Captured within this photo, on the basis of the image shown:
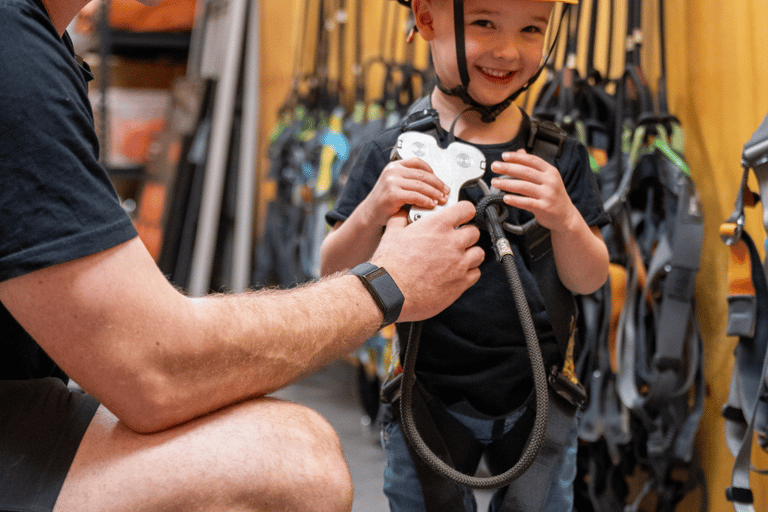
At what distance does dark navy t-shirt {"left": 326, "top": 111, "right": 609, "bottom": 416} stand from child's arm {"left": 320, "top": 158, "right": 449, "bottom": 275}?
14 centimetres

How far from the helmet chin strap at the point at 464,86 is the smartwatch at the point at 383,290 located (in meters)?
0.38

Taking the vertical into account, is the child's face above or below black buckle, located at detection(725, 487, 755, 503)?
above

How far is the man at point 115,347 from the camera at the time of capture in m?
0.71

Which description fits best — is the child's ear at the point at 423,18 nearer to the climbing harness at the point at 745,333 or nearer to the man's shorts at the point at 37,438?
the climbing harness at the point at 745,333

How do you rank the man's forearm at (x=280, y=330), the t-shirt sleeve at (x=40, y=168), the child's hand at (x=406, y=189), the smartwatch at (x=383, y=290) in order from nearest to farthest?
the t-shirt sleeve at (x=40, y=168), the man's forearm at (x=280, y=330), the smartwatch at (x=383, y=290), the child's hand at (x=406, y=189)

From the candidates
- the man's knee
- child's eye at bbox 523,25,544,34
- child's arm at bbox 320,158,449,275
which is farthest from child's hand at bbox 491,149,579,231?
the man's knee

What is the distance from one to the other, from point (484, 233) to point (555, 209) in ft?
0.56

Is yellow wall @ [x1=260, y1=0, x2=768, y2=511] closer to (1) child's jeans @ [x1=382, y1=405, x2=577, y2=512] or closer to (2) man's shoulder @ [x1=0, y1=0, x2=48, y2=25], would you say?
(1) child's jeans @ [x1=382, y1=405, x2=577, y2=512]

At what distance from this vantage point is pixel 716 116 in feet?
5.75

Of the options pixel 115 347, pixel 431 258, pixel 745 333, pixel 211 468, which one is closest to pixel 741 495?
pixel 745 333

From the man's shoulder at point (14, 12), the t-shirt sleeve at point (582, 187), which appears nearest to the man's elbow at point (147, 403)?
the man's shoulder at point (14, 12)

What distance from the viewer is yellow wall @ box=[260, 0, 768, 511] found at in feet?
5.23

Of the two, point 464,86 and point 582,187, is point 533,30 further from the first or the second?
point 582,187

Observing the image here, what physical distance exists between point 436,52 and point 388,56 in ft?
7.68
